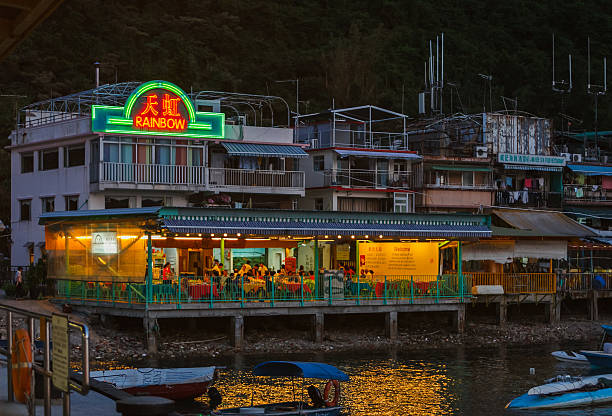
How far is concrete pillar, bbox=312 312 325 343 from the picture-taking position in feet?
131

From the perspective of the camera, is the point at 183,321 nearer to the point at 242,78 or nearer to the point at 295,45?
the point at 242,78

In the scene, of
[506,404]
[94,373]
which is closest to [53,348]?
[94,373]

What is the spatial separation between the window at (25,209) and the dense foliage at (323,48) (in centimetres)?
1533

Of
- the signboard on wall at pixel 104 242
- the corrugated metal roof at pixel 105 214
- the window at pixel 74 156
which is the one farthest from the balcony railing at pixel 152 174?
the signboard on wall at pixel 104 242

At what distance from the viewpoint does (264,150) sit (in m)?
52.2

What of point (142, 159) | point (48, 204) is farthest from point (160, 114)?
point (48, 204)

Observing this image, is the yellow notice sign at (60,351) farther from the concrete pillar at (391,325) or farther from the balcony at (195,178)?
the balcony at (195,178)

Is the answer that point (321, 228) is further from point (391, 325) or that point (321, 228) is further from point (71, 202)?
point (71, 202)

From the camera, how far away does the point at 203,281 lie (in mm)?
38062

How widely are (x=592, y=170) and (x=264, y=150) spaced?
86.1ft

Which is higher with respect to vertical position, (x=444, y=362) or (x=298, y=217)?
(x=298, y=217)

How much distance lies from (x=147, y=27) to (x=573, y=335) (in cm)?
4967

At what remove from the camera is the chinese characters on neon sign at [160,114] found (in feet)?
156

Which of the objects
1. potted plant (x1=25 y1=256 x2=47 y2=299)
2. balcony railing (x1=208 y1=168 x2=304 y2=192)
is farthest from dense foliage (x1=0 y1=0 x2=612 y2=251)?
potted plant (x1=25 y1=256 x2=47 y2=299)
